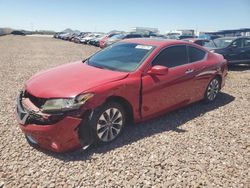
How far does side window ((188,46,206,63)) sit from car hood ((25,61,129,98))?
196 cm

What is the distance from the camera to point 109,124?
13.9 ft

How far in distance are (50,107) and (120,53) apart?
2047mm

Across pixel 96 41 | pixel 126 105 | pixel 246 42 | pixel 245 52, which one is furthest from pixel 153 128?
pixel 96 41

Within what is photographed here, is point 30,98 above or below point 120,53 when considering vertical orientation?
below

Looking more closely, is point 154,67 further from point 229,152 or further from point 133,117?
point 229,152

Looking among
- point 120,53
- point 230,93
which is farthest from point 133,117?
point 230,93

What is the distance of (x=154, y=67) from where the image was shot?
4.62 m

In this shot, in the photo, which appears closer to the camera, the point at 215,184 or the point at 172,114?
the point at 215,184

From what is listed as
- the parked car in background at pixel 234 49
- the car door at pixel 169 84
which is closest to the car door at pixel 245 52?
the parked car in background at pixel 234 49

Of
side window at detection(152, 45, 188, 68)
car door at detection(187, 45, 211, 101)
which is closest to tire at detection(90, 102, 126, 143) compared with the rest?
side window at detection(152, 45, 188, 68)

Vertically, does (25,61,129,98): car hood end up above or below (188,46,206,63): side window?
below

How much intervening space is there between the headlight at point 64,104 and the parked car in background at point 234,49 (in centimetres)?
947

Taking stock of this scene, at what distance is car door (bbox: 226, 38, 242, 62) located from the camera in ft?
39.2

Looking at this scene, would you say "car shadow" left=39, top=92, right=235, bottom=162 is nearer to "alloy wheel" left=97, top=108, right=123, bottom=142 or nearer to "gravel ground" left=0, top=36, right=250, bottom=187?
"gravel ground" left=0, top=36, right=250, bottom=187
